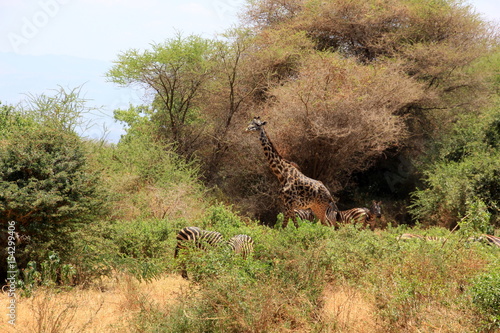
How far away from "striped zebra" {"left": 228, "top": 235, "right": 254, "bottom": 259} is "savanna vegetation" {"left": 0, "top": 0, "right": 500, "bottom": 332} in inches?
11.5

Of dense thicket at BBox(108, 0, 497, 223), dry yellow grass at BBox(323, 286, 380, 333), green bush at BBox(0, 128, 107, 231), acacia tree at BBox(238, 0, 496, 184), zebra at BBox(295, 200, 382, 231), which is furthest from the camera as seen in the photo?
dense thicket at BBox(108, 0, 497, 223)

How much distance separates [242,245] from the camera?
25.5 feet

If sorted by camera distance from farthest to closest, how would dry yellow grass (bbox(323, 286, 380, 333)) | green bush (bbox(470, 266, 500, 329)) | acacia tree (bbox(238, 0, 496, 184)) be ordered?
1. acacia tree (bbox(238, 0, 496, 184))
2. dry yellow grass (bbox(323, 286, 380, 333))
3. green bush (bbox(470, 266, 500, 329))

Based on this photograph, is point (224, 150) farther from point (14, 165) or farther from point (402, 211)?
point (14, 165)

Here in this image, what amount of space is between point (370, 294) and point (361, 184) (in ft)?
42.2

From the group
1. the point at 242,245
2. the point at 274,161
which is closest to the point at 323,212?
the point at 274,161

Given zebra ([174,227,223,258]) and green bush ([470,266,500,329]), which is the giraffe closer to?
zebra ([174,227,223,258])

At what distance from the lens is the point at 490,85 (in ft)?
59.7

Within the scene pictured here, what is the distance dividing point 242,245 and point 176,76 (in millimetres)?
10922

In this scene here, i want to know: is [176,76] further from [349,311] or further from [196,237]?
[349,311]

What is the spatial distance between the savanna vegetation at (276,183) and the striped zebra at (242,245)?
29cm

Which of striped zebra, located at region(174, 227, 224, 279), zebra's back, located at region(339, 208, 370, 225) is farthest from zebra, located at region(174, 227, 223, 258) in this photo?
zebra's back, located at region(339, 208, 370, 225)

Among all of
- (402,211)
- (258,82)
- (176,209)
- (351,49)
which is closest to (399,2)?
(351,49)

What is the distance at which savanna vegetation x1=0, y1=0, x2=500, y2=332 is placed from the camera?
221 inches
